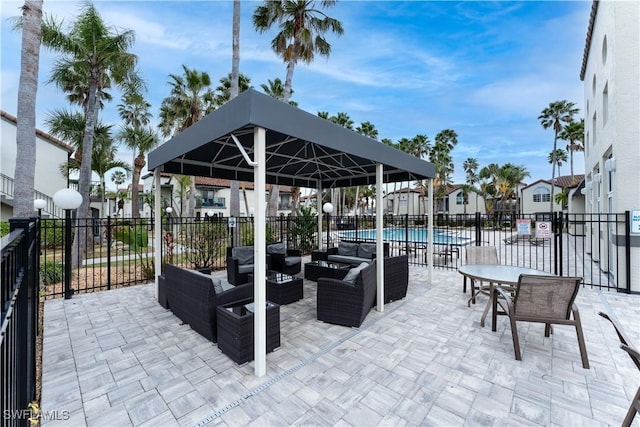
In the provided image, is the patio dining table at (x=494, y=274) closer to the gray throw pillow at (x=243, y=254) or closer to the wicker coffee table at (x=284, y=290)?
the wicker coffee table at (x=284, y=290)

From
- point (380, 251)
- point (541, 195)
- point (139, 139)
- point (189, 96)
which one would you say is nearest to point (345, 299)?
point (380, 251)

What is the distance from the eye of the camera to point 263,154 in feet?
9.99

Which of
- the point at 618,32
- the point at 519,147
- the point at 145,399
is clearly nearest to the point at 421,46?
the point at 618,32

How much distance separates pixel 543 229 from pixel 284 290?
6583 millimetres

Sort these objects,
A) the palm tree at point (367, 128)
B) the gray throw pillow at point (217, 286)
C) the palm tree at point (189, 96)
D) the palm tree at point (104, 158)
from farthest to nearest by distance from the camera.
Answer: the palm tree at point (367, 128) < the palm tree at point (104, 158) < the palm tree at point (189, 96) < the gray throw pillow at point (217, 286)

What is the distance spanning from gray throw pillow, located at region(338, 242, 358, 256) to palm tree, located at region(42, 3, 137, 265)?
794cm

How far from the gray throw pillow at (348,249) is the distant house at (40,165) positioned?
16.2m

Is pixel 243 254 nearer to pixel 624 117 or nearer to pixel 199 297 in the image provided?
pixel 199 297

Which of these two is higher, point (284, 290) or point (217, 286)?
point (217, 286)

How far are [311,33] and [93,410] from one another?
1348 cm

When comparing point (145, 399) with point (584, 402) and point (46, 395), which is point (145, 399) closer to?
point (46, 395)

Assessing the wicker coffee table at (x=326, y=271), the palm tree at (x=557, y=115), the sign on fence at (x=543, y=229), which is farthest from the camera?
the palm tree at (x=557, y=115)

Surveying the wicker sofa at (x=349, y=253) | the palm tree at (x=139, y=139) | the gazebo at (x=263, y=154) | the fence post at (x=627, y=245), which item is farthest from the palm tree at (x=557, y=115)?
the palm tree at (x=139, y=139)

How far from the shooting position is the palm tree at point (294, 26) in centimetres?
1137
